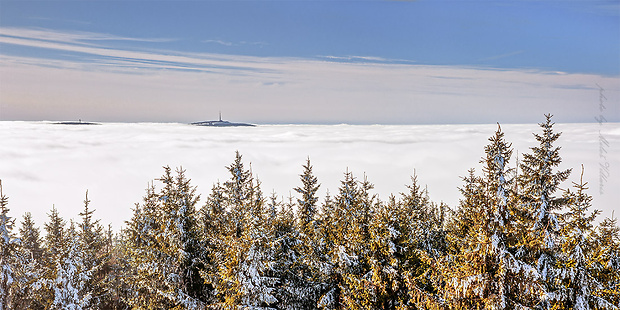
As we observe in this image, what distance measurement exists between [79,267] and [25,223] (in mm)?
33055

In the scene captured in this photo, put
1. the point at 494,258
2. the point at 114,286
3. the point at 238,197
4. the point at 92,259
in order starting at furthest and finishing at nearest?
1. the point at 114,286
2. the point at 92,259
3. the point at 238,197
4. the point at 494,258

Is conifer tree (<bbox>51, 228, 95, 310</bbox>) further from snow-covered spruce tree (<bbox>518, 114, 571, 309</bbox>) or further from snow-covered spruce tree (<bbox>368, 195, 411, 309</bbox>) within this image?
snow-covered spruce tree (<bbox>518, 114, 571, 309</bbox>)

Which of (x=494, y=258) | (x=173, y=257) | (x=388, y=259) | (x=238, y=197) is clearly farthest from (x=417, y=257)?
(x=173, y=257)

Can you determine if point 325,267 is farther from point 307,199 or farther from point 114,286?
point 114,286

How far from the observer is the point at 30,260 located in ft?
102

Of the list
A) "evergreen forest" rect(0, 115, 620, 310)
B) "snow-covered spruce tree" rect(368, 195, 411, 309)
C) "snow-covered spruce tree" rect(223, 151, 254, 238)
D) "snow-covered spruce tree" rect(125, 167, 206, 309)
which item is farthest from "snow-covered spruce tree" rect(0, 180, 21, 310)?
"snow-covered spruce tree" rect(368, 195, 411, 309)

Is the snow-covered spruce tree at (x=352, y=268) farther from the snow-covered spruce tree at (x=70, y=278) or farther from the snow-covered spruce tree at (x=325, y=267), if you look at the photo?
the snow-covered spruce tree at (x=70, y=278)

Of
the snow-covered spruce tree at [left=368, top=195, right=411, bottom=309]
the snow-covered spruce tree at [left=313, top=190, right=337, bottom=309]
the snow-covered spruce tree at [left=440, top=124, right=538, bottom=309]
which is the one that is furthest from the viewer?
the snow-covered spruce tree at [left=313, top=190, right=337, bottom=309]

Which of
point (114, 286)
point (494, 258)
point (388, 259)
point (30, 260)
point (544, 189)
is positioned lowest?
point (114, 286)

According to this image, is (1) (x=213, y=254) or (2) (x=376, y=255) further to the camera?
(1) (x=213, y=254)

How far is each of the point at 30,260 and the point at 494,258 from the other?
3451cm

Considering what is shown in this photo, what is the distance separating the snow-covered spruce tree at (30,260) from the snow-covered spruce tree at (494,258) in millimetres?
20445

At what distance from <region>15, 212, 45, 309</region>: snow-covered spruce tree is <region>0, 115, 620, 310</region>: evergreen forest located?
40 centimetres

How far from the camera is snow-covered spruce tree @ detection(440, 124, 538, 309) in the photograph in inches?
462
